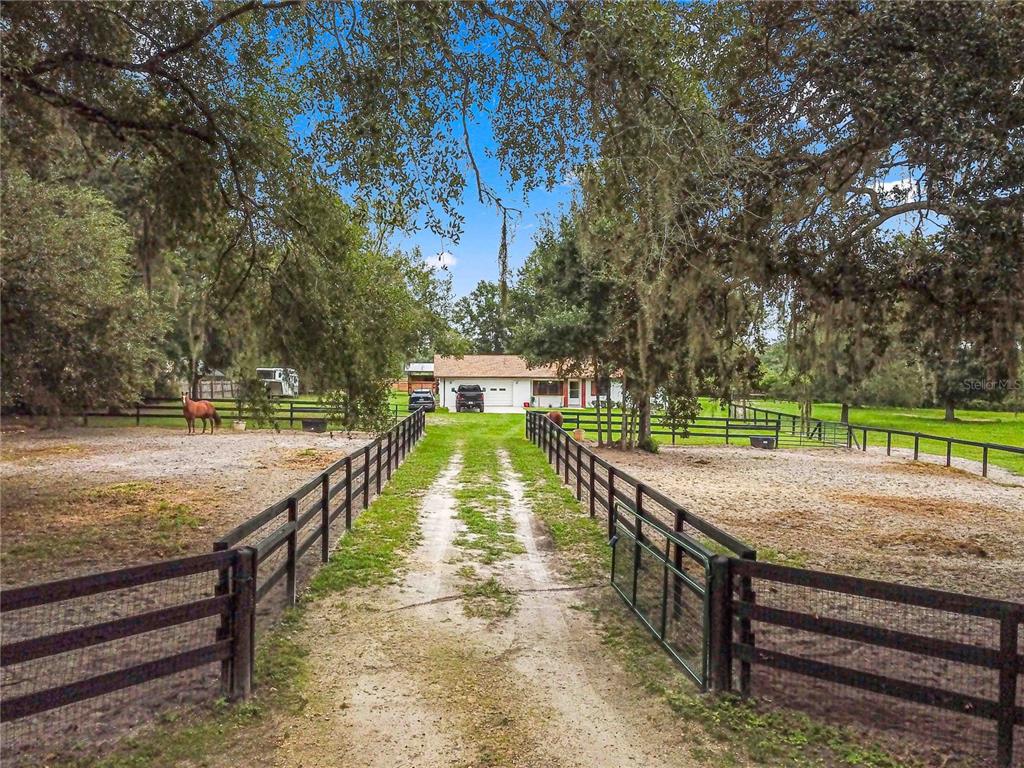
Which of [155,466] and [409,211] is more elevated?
[409,211]

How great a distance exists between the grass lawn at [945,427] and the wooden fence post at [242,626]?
52.5ft

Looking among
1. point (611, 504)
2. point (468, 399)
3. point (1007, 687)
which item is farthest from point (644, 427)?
point (468, 399)

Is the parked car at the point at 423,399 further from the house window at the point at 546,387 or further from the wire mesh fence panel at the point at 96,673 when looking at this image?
the wire mesh fence panel at the point at 96,673

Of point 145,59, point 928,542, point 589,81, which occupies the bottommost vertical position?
point 928,542

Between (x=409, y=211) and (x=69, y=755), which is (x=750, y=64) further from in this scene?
(x=69, y=755)

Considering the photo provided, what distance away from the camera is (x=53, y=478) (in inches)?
508

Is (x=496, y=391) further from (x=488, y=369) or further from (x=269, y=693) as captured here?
(x=269, y=693)

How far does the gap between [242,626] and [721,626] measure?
108 inches

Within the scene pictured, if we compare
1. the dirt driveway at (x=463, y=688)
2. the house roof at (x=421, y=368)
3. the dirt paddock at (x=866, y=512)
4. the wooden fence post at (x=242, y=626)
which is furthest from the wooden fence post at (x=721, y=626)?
the house roof at (x=421, y=368)

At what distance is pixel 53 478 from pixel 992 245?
14.9 meters

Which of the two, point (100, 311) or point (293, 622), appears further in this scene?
point (100, 311)

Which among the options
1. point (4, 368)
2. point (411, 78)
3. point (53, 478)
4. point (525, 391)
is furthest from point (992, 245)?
point (525, 391)

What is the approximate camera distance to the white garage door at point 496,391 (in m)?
44.3

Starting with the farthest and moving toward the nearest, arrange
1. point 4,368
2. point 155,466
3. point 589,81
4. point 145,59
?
point 155,466
point 4,368
point 145,59
point 589,81
